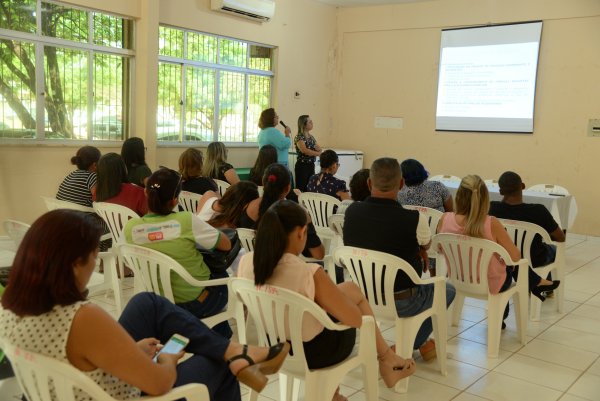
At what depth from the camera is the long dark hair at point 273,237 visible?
215 centimetres

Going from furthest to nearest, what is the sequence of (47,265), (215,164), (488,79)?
1. (488,79)
2. (215,164)
3. (47,265)

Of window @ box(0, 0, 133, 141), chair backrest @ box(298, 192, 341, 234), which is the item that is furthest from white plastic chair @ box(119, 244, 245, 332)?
window @ box(0, 0, 133, 141)

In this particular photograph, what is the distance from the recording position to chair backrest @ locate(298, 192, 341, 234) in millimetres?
4742

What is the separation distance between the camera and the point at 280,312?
2.18m

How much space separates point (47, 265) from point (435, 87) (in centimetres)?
799

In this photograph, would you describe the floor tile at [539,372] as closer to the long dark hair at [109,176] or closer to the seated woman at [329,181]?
the seated woman at [329,181]

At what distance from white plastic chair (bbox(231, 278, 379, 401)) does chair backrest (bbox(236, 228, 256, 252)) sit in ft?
Answer: 3.06

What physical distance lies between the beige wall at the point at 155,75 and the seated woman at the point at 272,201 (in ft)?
11.8

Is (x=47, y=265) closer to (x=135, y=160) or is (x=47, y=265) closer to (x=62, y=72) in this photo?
(x=135, y=160)

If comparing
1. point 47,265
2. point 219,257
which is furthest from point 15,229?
point 47,265

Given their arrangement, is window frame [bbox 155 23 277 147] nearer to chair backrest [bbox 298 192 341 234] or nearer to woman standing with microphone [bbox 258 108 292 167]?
woman standing with microphone [bbox 258 108 292 167]

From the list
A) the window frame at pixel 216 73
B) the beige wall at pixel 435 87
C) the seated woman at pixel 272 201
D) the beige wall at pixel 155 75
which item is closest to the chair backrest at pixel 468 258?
the seated woman at pixel 272 201

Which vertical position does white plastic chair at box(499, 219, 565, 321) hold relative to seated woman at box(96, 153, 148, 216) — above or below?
below

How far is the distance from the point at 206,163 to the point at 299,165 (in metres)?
2.17
